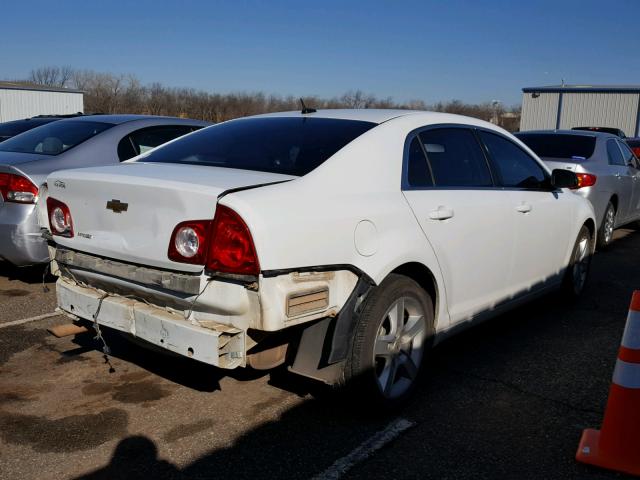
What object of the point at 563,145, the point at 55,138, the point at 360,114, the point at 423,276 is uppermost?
the point at 360,114

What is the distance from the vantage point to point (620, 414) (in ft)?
10.1

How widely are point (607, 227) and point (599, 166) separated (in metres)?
1.08

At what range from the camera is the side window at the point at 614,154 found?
908 cm

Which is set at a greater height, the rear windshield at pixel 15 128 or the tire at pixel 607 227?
the rear windshield at pixel 15 128

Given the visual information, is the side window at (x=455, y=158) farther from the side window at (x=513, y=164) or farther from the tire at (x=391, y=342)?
the tire at (x=391, y=342)

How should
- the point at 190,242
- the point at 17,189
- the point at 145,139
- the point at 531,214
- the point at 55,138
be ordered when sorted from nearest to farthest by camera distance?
1. the point at 190,242
2. the point at 531,214
3. the point at 17,189
4. the point at 55,138
5. the point at 145,139

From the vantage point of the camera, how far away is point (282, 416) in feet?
Result: 11.7

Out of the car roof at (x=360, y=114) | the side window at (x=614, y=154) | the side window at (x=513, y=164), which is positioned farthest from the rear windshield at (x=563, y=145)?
the car roof at (x=360, y=114)

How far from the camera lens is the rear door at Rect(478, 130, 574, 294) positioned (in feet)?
15.2

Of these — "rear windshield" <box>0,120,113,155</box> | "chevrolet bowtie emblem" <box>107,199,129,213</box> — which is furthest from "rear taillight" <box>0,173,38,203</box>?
"chevrolet bowtie emblem" <box>107,199,129,213</box>

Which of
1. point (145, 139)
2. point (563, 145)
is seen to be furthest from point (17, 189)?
point (563, 145)

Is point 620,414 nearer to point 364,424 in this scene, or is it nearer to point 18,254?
point 364,424

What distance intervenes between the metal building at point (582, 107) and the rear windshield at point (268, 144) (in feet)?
136

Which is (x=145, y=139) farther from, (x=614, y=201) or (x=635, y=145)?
(x=635, y=145)
